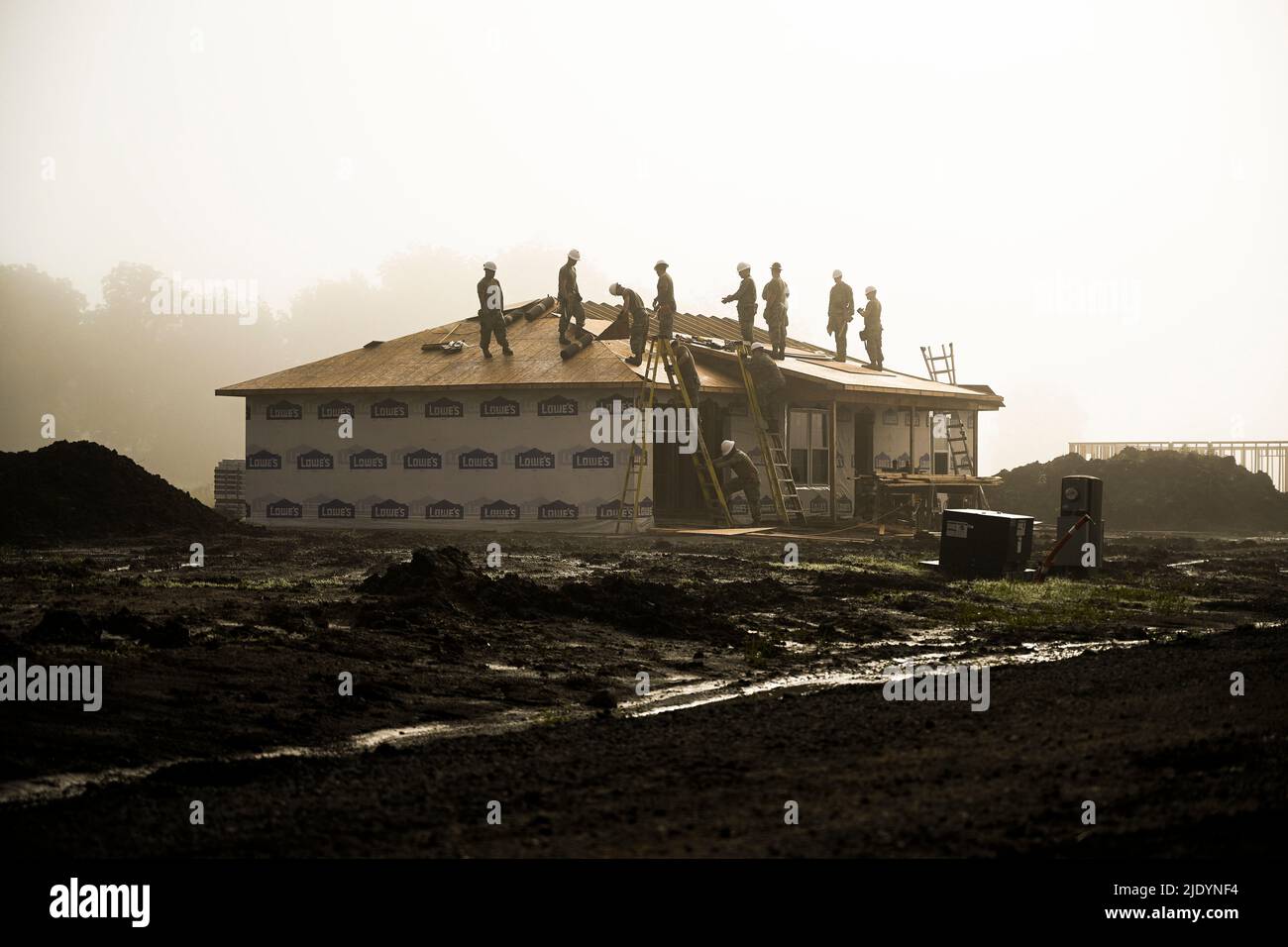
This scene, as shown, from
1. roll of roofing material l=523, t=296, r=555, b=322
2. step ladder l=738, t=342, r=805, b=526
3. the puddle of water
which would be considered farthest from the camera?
roll of roofing material l=523, t=296, r=555, b=322

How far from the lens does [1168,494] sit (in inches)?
1642

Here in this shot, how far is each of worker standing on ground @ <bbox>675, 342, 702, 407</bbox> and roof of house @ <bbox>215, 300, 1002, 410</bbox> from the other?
0.87 m

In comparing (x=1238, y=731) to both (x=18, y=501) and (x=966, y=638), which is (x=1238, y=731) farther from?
(x=18, y=501)

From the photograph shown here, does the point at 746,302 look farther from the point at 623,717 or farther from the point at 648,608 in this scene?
the point at 623,717

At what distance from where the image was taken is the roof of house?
29.0 m

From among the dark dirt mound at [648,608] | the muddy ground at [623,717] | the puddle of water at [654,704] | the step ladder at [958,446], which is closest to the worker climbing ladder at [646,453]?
the muddy ground at [623,717]

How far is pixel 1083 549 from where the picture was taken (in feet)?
63.4

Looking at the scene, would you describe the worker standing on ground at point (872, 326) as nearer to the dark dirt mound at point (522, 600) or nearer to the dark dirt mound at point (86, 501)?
the dark dirt mound at point (86, 501)

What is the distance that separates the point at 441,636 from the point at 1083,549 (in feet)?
34.2

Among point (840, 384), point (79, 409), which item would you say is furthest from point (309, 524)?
point (79, 409)

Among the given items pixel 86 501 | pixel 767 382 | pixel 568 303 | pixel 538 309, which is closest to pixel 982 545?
pixel 767 382

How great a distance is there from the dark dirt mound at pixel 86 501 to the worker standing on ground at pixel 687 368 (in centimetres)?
920

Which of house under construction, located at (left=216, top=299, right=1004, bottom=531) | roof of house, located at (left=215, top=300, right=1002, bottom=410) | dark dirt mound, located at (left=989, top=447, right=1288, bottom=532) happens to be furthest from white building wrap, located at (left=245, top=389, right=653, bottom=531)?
dark dirt mound, located at (left=989, top=447, right=1288, bottom=532)

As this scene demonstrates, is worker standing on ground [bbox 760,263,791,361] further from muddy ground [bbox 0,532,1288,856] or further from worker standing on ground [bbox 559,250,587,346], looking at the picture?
muddy ground [bbox 0,532,1288,856]
